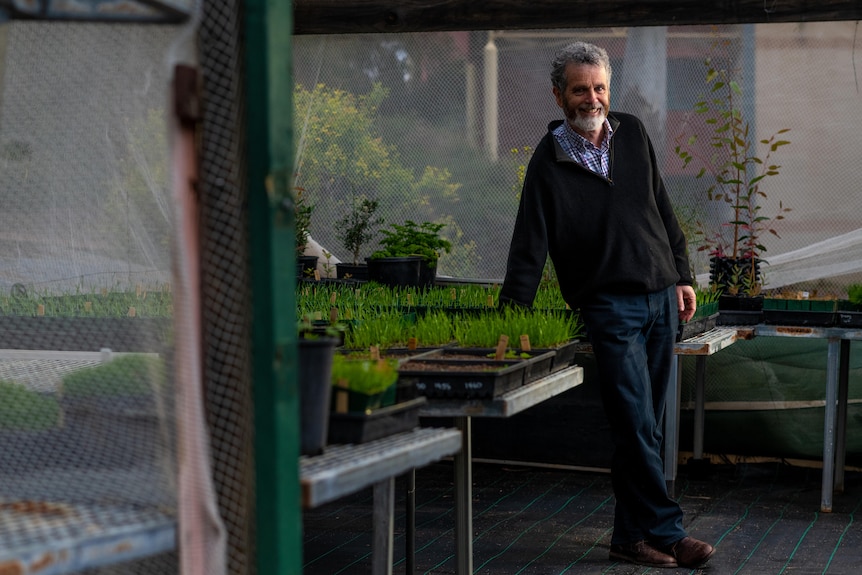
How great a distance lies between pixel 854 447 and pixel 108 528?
4.79 meters

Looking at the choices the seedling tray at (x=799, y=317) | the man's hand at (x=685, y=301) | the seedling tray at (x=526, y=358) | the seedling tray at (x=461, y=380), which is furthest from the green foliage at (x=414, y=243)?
the seedling tray at (x=461, y=380)

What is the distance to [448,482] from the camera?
573 cm

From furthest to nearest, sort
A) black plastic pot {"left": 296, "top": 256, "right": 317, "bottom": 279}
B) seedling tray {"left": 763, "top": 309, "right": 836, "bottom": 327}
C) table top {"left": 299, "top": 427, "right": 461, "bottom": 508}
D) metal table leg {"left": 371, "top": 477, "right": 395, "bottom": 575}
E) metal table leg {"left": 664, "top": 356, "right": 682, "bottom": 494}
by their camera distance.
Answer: black plastic pot {"left": 296, "top": 256, "right": 317, "bottom": 279} < seedling tray {"left": 763, "top": 309, "right": 836, "bottom": 327} < metal table leg {"left": 664, "top": 356, "right": 682, "bottom": 494} < metal table leg {"left": 371, "top": 477, "right": 395, "bottom": 575} < table top {"left": 299, "top": 427, "right": 461, "bottom": 508}

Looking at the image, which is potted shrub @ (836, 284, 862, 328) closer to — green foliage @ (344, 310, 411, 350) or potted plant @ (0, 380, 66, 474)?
green foliage @ (344, 310, 411, 350)

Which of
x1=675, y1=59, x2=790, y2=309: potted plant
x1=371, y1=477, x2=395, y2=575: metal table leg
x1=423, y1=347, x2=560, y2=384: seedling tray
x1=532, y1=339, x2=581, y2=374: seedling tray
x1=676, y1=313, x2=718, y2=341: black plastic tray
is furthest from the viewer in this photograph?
x1=675, y1=59, x2=790, y2=309: potted plant

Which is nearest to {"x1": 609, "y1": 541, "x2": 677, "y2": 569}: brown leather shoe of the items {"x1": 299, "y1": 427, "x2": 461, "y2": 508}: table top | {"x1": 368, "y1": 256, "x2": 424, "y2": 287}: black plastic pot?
{"x1": 299, "y1": 427, "x2": 461, "y2": 508}: table top

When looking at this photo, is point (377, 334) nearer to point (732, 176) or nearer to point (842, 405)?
point (842, 405)

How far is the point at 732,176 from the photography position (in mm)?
6098

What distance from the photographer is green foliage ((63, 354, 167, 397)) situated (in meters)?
1.68

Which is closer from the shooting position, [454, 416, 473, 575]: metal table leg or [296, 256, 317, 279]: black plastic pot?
[454, 416, 473, 575]: metal table leg

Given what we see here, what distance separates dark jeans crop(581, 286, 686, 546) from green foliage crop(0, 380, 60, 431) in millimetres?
2257

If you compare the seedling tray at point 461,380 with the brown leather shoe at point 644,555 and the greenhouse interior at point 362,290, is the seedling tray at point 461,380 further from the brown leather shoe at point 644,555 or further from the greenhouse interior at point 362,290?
the brown leather shoe at point 644,555

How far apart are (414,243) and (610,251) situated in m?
2.34

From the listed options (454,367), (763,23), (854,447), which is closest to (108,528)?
(454,367)
